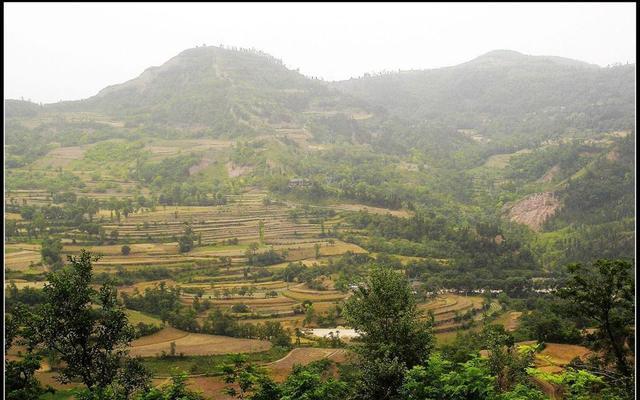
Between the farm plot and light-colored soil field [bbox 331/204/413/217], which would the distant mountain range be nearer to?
light-colored soil field [bbox 331/204/413/217]

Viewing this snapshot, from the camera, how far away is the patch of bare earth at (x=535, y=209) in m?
55.6

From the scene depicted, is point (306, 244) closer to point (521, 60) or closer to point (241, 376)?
point (241, 376)

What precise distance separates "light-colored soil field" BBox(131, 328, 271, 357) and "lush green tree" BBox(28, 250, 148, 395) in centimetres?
1128

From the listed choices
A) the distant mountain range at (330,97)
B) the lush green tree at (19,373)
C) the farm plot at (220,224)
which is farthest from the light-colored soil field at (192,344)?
the distant mountain range at (330,97)

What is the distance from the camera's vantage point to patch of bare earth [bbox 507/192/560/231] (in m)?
55.6

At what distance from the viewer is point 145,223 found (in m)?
42.5

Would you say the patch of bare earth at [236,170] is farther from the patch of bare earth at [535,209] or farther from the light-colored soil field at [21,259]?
the patch of bare earth at [535,209]

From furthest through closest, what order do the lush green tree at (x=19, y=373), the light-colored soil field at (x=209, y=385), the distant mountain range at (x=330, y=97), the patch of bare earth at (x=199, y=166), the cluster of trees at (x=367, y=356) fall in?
the distant mountain range at (x=330, y=97) → the patch of bare earth at (x=199, y=166) → the light-colored soil field at (x=209, y=385) → the lush green tree at (x=19, y=373) → the cluster of trees at (x=367, y=356)

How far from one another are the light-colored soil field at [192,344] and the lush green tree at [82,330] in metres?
11.3

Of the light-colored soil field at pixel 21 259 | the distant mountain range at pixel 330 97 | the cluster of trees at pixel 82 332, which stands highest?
the distant mountain range at pixel 330 97

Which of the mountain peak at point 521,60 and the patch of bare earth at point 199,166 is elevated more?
the mountain peak at point 521,60

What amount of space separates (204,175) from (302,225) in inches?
868

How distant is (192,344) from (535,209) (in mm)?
47688

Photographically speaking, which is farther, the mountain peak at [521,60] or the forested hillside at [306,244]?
the mountain peak at [521,60]
